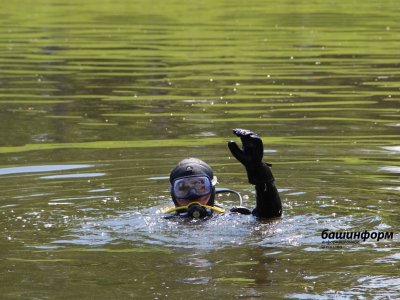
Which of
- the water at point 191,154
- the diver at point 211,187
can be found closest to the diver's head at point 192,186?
the diver at point 211,187

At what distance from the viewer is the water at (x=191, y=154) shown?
7762mm

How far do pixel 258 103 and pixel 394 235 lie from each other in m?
8.41

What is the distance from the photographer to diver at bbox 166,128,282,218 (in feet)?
29.5

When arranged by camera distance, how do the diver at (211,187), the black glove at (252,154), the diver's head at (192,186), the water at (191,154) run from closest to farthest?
the water at (191,154)
the black glove at (252,154)
the diver at (211,187)
the diver's head at (192,186)

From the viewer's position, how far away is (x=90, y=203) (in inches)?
401

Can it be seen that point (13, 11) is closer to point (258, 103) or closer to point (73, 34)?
point (73, 34)

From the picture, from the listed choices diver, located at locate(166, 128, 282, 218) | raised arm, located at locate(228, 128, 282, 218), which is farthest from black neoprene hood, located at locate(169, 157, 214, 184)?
raised arm, located at locate(228, 128, 282, 218)

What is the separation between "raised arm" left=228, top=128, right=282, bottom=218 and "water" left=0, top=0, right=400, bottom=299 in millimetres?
174

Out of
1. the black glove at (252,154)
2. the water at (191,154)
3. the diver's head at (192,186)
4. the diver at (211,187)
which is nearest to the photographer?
the water at (191,154)

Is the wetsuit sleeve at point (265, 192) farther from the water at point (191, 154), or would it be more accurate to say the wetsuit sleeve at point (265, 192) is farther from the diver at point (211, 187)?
the water at point (191, 154)

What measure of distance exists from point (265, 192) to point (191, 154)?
12.0 feet

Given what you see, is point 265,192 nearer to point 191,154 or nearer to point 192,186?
point 192,186

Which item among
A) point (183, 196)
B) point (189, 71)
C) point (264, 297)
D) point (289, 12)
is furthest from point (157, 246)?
point (289, 12)

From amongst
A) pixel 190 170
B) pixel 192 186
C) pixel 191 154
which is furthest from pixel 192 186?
pixel 191 154
